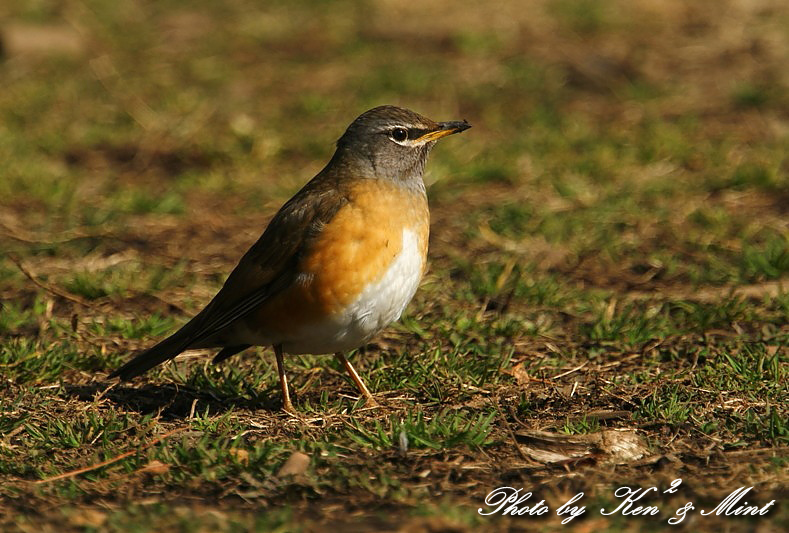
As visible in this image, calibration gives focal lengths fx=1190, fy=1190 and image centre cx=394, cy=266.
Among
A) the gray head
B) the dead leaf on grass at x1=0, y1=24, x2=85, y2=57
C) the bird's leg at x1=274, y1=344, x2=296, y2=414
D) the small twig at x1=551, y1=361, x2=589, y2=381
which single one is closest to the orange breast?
the bird's leg at x1=274, y1=344, x2=296, y2=414

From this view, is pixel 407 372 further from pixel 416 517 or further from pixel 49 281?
pixel 49 281

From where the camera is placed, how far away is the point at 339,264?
19.1 feet

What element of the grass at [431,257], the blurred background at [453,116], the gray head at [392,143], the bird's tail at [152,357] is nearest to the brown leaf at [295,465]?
the grass at [431,257]

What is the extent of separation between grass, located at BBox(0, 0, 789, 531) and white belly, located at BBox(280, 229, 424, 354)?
1.21 feet

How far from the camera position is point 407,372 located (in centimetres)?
655

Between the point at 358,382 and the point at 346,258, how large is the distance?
2.67ft

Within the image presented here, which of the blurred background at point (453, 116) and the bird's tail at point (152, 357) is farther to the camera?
the blurred background at point (453, 116)

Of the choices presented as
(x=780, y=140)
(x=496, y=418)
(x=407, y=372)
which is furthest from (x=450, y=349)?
(x=780, y=140)

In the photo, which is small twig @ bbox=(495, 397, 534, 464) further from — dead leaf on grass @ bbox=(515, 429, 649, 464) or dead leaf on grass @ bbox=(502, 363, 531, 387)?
dead leaf on grass @ bbox=(502, 363, 531, 387)

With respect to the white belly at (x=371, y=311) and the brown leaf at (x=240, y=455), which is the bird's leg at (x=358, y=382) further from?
the brown leaf at (x=240, y=455)

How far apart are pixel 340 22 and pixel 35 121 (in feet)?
13.6

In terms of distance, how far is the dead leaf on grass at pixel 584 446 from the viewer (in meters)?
5.25

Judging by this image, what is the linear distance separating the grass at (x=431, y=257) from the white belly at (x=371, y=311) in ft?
1.21

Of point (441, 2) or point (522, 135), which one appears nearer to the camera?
point (522, 135)
